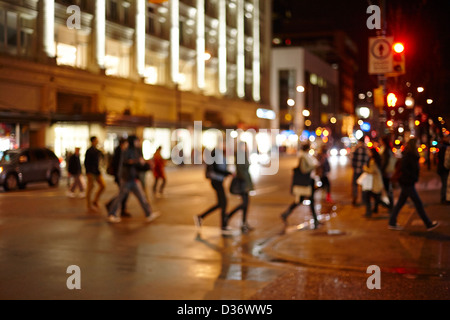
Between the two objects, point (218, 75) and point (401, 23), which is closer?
point (401, 23)

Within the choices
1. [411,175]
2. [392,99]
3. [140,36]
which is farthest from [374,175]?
[140,36]

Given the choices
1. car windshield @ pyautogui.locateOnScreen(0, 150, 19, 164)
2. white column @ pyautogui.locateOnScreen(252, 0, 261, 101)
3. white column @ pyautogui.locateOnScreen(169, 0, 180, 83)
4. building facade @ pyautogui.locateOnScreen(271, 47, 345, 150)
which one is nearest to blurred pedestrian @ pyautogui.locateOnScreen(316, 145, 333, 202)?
car windshield @ pyautogui.locateOnScreen(0, 150, 19, 164)

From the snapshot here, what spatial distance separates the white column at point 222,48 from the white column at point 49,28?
27.8 m

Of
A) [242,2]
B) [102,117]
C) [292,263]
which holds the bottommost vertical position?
[292,263]

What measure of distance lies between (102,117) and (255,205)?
21253mm

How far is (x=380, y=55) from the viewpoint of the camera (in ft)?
41.9

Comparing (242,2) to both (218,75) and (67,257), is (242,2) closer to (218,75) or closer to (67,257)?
(218,75)

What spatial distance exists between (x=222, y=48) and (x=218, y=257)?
5304 cm

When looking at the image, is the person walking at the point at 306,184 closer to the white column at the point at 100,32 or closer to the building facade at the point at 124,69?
the building facade at the point at 124,69

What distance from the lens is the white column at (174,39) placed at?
169ft

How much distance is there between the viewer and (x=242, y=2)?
66.0 meters

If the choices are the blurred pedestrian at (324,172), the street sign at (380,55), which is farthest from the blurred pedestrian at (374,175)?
the blurred pedestrian at (324,172)

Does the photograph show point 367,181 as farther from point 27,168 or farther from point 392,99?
point 27,168
